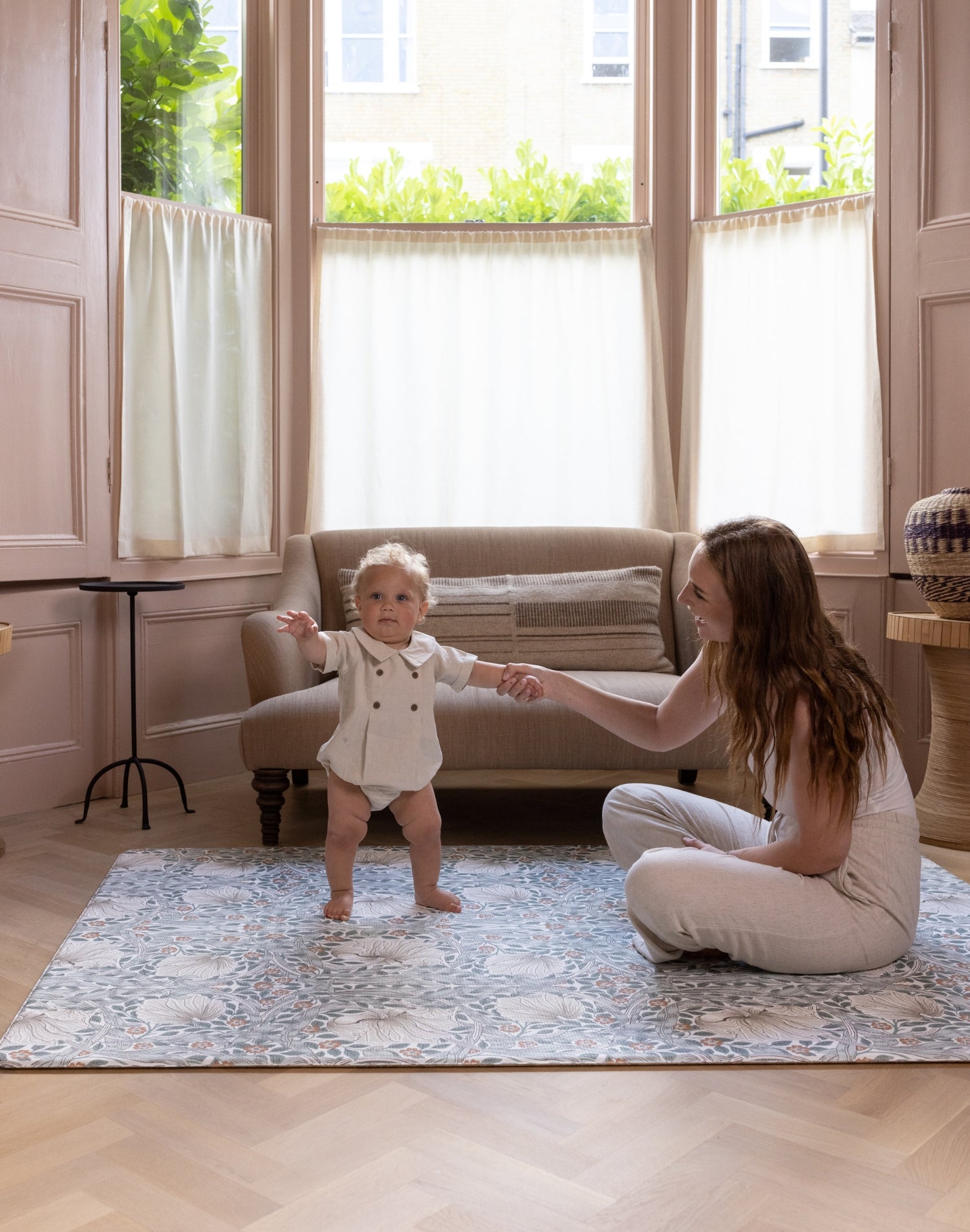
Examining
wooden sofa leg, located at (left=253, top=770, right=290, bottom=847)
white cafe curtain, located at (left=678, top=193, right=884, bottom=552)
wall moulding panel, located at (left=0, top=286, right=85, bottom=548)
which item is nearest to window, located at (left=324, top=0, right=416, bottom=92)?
white cafe curtain, located at (left=678, top=193, right=884, bottom=552)

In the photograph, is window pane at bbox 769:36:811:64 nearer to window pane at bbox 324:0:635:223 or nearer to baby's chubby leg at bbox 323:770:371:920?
window pane at bbox 324:0:635:223

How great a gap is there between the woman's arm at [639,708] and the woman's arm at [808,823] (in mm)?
310

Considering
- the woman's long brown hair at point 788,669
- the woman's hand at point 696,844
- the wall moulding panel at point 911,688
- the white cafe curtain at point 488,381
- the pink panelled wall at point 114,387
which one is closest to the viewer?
the woman's long brown hair at point 788,669

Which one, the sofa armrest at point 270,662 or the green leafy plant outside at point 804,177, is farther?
the green leafy plant outside at point 804,177

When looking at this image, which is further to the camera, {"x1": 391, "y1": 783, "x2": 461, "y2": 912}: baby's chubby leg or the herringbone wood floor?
{"x1": 391, "y1": 783, "x2": 461, "y2": 912}: baby's chubby leg

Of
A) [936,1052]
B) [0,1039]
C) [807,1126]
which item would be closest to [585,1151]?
[807,1126]

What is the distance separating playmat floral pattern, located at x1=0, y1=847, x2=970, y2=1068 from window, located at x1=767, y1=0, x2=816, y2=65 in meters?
3.00

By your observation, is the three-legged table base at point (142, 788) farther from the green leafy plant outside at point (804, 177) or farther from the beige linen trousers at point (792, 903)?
the green leafy plant outside at point (804, 177)

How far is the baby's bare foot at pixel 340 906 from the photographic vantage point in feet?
8.37

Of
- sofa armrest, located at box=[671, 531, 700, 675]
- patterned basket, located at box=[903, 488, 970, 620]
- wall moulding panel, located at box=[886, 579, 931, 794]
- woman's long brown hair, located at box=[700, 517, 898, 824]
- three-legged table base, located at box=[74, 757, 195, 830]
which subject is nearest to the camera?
woman's long brown hair, located at box=[700, 517, 898, 824]

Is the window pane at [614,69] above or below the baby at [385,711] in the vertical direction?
above

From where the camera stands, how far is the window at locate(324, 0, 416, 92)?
14.5ft

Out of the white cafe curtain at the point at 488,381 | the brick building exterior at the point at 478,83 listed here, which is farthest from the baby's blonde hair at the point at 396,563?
the brick building exterior at the point at 478,83

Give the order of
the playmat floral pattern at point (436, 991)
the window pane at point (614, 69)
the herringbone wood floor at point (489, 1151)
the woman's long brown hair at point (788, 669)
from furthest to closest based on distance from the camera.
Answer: the window pane at point (614, 69) → the woman's long brown hair at point (788, 669) → the playmat floral pattern at point (436, 991) → the herringbone wood floor at point (489, 1151)
